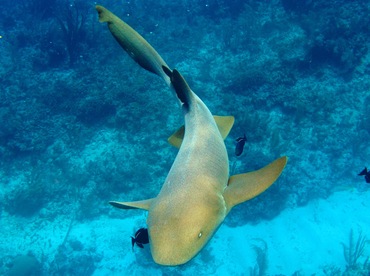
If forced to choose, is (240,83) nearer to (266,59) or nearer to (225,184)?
(266,59)

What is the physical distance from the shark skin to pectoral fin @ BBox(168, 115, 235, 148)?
47 centimetres

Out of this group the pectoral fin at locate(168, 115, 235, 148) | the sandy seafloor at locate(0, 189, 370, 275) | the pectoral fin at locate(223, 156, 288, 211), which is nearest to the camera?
the pectoral fin at locate(223, 156, 288, 211)

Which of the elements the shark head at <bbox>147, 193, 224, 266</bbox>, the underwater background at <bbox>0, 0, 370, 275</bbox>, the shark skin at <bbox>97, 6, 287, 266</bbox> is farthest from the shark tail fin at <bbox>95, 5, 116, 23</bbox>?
the underwater background at <bbox>0, 0, 370, 275</bbox>

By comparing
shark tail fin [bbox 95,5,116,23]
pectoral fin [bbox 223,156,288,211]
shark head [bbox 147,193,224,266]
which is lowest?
pectoral fin [bbox 223,156,288,211]

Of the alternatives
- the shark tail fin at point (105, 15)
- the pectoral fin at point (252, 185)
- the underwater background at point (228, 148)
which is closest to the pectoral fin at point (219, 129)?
the pectoral fin at point (252, 185)

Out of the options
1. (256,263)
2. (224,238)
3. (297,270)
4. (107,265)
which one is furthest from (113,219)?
(297,270)

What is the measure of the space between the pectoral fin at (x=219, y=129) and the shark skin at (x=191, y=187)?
47 centimetres

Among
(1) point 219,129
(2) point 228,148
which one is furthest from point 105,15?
(2) point 228,148

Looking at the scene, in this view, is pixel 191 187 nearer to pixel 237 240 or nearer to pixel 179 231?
pixel 179 231

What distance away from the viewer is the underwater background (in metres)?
9.33

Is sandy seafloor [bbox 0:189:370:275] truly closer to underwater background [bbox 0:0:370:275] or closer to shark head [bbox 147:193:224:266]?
underwater background [bbox 0:0:370:275]

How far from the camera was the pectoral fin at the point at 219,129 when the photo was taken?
310cm

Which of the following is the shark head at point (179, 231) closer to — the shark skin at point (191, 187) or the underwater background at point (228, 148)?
the shark skin at point (191, 187)

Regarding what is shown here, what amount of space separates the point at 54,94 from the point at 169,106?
16.8 ft
